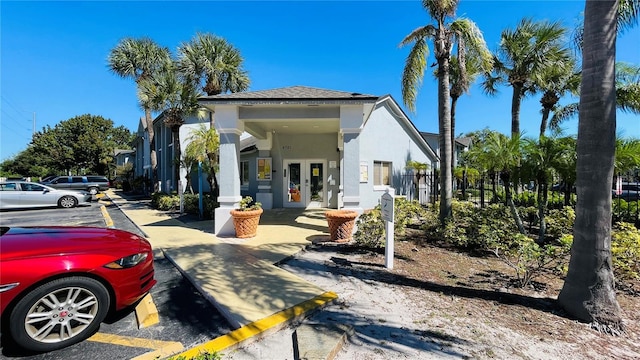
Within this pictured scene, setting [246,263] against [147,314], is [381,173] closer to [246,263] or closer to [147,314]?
[246,263]

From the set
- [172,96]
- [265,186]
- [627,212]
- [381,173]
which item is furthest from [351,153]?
[172,96]

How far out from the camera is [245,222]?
24.0 ft

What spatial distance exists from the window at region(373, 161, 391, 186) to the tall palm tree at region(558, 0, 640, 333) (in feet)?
35.6

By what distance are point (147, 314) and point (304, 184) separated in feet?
32.3

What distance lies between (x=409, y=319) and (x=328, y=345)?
123 centimetres

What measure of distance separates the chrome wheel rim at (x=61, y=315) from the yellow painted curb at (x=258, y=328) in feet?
3.77

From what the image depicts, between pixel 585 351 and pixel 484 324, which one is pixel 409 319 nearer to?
pixel 484 324

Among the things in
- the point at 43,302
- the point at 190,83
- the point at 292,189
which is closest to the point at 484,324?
the point at 43,302

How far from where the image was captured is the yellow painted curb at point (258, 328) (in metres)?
2.66

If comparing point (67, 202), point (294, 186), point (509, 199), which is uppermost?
point (294, 186)

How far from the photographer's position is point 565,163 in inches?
247

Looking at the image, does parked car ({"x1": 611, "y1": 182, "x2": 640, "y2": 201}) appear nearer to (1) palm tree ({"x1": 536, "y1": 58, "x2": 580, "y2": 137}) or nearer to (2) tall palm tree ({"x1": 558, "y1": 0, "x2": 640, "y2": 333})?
(1) palm tree ({"x1": 536, "y1": 58, "x2": 580, "y2": 137})

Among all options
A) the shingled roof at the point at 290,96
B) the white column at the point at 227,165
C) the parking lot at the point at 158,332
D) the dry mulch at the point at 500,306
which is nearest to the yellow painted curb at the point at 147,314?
the parking lot at the point at 158,332

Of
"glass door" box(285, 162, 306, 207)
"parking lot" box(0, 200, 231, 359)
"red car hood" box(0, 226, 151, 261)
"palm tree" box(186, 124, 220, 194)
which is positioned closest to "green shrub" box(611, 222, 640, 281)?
"parking lot" box(0, 200, 231, 359)
